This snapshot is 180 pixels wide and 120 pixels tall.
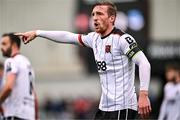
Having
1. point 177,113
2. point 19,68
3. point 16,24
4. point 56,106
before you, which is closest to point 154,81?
point 56,106

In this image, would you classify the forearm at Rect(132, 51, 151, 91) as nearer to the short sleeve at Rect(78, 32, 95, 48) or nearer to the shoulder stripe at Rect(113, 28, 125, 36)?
the shoulder stripe at Rect(113, 28, 125, 36)

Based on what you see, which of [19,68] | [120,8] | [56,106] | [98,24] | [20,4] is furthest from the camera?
[20,4]

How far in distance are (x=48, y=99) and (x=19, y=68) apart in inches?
749

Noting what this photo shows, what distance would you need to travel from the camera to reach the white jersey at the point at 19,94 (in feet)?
34.0

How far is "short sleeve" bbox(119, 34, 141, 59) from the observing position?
8.30 m

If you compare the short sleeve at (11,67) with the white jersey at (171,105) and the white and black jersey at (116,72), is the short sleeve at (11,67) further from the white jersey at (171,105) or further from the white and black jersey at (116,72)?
the white jersey at (171,105)

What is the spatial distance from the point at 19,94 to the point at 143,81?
2691 millimetres

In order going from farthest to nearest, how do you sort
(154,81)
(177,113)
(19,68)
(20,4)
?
(20,4)
(154,81)
(177,113)
(19,68)

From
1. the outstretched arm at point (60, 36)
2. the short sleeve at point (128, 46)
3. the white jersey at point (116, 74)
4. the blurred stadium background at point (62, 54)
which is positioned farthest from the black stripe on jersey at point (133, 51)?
the blurred stadium background at point (62, 54)

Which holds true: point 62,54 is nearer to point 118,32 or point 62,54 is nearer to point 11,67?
point 11,67

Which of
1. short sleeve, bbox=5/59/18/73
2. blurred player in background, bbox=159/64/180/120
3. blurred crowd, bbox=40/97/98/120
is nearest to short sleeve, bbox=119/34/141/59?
short sleeve, bbox=5/59/18/73

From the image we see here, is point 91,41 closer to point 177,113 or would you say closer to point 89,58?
point 177,113

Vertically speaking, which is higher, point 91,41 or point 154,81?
point 91,41

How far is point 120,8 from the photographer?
70.6 feet
